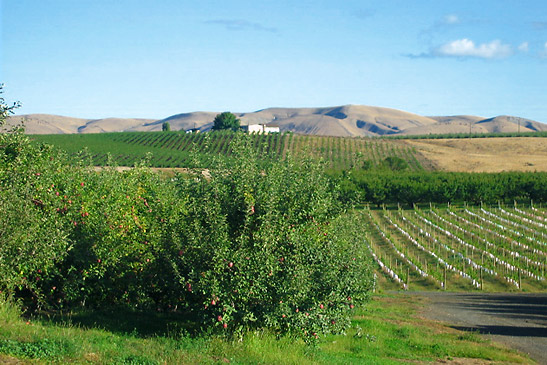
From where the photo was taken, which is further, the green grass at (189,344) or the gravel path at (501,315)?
the gravel path at (501,315)

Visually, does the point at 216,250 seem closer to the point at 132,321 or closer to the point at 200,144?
the point at 132,321

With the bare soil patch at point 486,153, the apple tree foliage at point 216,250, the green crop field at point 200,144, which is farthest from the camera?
the bare soil patch at point 486,153

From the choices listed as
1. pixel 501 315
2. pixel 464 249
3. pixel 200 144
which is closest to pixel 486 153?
pixel 200 144

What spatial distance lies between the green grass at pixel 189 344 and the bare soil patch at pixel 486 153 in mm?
99397

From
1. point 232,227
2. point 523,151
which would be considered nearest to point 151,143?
point 523,151

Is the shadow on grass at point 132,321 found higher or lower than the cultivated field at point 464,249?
higher

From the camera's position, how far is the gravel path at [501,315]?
69.9 ft

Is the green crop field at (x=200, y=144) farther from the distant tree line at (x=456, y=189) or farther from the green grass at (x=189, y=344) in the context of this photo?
the green grass at (x=189, y=344)

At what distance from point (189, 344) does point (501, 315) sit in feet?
65.7

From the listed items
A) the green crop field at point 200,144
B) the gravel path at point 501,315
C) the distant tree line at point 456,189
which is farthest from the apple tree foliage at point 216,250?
the green crop field at point 200,144

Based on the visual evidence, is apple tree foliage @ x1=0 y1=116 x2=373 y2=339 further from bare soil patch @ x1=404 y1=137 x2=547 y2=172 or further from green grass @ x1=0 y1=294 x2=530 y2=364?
bare soil patch @ x1=404 y1=137 x2=547 y2=172

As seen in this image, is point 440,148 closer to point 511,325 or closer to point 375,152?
point 375,152

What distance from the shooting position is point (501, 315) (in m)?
28.1

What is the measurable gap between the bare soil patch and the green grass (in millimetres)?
99397
